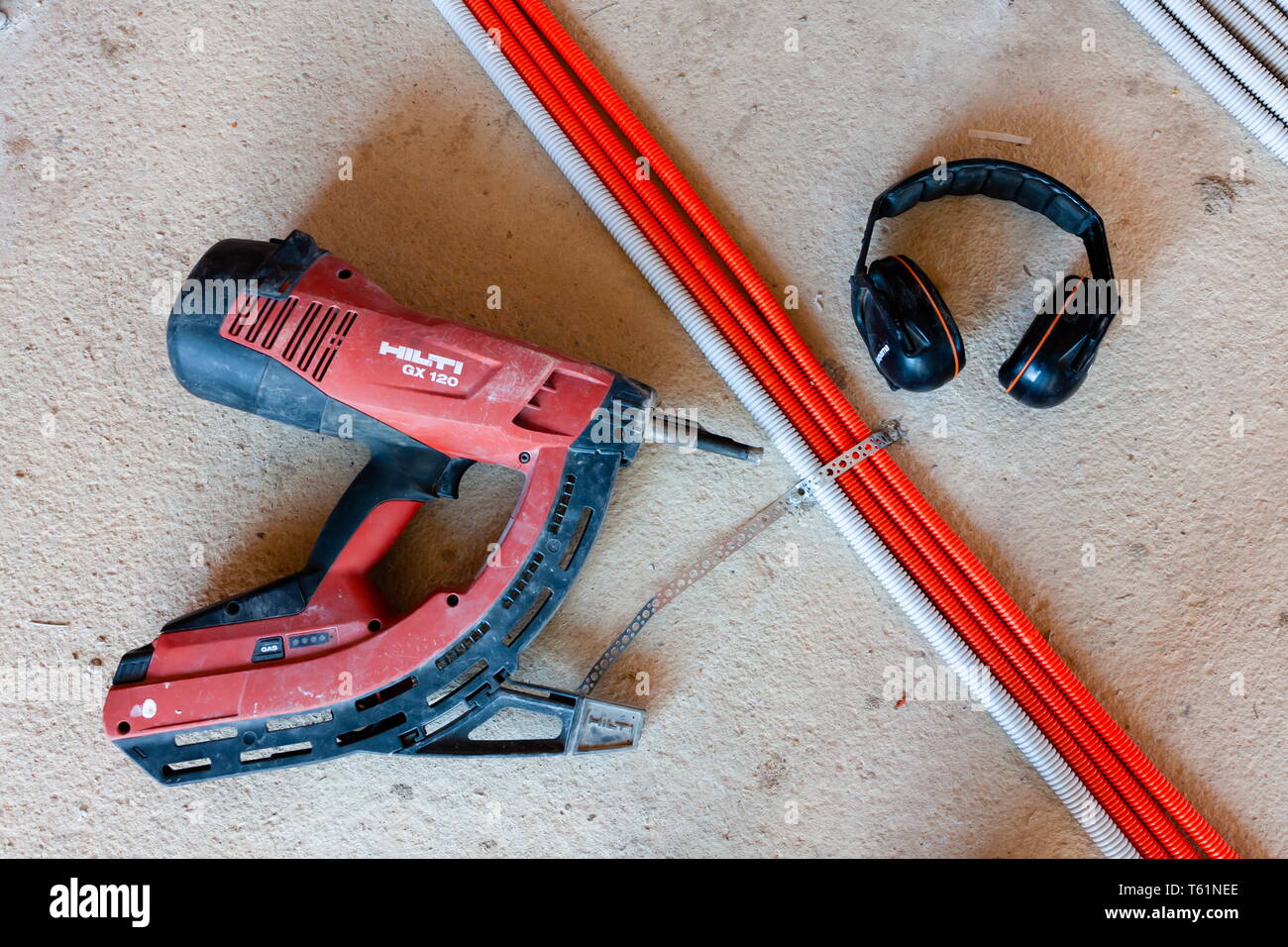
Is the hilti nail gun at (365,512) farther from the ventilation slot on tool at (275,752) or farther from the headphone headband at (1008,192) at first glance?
the headphone headband at (1008,192)

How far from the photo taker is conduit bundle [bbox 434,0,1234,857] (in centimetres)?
172

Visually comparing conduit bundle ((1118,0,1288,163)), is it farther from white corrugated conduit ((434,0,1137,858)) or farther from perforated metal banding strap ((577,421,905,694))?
white corrugated conduit ((434,0,1137,858))

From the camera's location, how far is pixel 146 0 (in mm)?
1905

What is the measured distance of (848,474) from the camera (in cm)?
176

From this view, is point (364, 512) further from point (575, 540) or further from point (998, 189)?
point (998, 189)

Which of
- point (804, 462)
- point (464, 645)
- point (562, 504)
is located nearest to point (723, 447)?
point (804, 462)

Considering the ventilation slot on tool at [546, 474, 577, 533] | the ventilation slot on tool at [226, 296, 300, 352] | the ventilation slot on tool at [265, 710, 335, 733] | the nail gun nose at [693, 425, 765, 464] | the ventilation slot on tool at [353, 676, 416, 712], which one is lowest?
the ventilation slot on tool at [265, 710, 335, 733]

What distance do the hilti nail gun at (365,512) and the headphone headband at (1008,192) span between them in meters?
0.58

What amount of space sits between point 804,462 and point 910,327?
0.31 m

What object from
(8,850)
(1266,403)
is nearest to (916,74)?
(1266,403)

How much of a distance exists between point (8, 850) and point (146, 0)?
1.74 m

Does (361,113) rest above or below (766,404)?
above

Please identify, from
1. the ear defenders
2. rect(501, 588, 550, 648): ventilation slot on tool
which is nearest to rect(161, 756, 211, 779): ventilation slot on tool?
rect(501, 588, 550, 648): ventilation slot on tool
